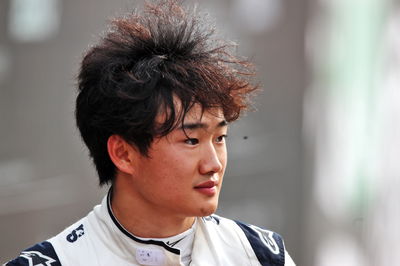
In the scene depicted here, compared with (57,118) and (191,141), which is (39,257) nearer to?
(191,141)

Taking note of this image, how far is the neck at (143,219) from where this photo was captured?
3498mm

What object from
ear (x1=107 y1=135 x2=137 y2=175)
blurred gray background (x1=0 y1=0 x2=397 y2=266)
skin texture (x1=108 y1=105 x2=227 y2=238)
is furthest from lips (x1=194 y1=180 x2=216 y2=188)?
blurred gray background (x1=0 y1=0 x2=397 y2=266)

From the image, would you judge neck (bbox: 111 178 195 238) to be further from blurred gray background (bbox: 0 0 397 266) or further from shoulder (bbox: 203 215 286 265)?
blurred gray background (bbox: 0 0 397 266)

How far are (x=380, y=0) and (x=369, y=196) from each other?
145 cm

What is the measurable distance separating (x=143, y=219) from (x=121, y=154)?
0.25 meters

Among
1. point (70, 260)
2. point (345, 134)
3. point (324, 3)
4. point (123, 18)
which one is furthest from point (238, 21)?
point (70, 260)

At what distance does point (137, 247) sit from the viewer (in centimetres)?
345

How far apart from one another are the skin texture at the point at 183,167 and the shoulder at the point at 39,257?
14.6 inches

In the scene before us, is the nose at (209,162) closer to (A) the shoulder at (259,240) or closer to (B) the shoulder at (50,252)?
(A) the shoulder at (259,240)

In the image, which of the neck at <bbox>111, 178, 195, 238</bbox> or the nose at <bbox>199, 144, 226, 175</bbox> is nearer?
the nose at <bbox>199, 144, 226, 175</bbox>

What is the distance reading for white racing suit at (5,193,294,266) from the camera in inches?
134

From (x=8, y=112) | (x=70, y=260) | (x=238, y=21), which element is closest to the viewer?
(x=70, y=260)

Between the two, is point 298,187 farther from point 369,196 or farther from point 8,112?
point 8,112

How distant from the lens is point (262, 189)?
22.9 feet
